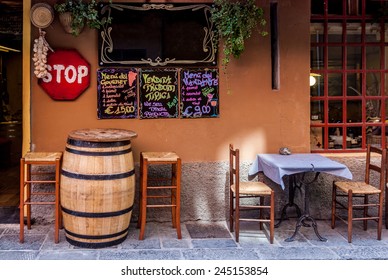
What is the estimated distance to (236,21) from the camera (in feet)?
19.3

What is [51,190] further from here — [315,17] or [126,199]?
[315,17]

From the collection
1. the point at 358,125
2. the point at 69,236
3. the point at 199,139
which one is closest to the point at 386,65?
the point at 358,125

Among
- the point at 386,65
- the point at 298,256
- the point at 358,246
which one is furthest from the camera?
the point at 386,65

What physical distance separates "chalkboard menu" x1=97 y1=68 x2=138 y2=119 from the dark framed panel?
13 cm

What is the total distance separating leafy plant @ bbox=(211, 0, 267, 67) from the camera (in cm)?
588

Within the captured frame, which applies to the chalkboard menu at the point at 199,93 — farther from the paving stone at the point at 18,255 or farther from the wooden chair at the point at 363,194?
the paving stone at the point at 18,255

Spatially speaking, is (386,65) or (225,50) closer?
(225,50)

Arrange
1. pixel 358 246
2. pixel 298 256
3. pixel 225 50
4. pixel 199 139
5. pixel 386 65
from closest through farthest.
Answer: pixel 298 256
pixel 358 246
pixel 225 50
pixel 199 139
pixel 386 65

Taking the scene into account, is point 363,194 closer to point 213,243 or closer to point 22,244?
point 213,243

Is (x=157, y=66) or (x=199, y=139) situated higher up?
(x=157, y=66)

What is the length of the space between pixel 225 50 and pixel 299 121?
1.48m

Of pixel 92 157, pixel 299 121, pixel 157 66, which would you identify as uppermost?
pixel 157 66

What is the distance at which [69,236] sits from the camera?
542 centimetres

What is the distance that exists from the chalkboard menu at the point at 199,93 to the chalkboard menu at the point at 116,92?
66 cm
